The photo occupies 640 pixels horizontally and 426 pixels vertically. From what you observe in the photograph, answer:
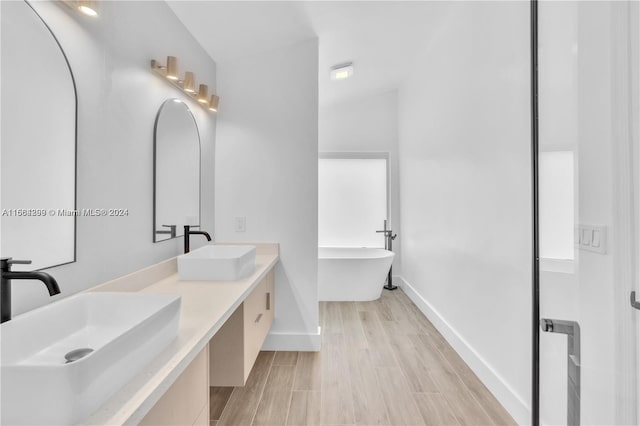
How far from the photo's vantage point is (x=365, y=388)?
2.05m

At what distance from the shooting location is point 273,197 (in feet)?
8.63

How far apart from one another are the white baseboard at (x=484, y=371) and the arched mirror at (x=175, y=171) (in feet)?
6.96

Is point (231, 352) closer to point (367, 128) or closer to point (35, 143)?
point (35, 143)

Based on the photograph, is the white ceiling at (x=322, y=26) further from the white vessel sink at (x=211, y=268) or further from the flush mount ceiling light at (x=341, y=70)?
the white vessel sink at (x=211, y=268)

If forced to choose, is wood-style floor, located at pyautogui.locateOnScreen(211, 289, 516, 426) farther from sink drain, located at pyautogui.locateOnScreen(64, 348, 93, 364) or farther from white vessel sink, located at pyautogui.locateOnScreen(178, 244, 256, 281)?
sink drain, located at pyautogui.locateOnScreen(64, 348, 93, 364)

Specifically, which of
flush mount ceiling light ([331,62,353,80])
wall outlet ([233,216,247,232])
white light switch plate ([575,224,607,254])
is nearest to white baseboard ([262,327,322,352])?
wall outlet ([233,216,247,232])

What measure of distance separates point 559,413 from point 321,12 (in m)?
2.54

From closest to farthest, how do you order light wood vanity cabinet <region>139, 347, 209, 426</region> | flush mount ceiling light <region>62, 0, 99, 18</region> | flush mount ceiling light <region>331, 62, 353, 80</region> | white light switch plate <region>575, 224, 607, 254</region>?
white light switch plate <region>575, 224, 607, 254</region> < light wood vanity cabinet <region>139, 347, 209, 426</region> < flush mount ceiling light <region>62, 0, 99, 18</region> < flush mount ceiling light <region>331, 62, 353, 80</region>

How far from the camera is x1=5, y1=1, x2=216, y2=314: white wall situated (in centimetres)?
123

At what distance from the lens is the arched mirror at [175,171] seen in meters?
1.84

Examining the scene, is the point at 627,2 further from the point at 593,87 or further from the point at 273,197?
the point at 273,197

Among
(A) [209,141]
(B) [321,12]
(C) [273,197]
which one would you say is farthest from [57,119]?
(B) [321,12]

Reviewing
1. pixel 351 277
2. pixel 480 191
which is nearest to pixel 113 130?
pixel 480 191

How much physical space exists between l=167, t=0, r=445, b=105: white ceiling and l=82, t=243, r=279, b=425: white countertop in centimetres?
158
